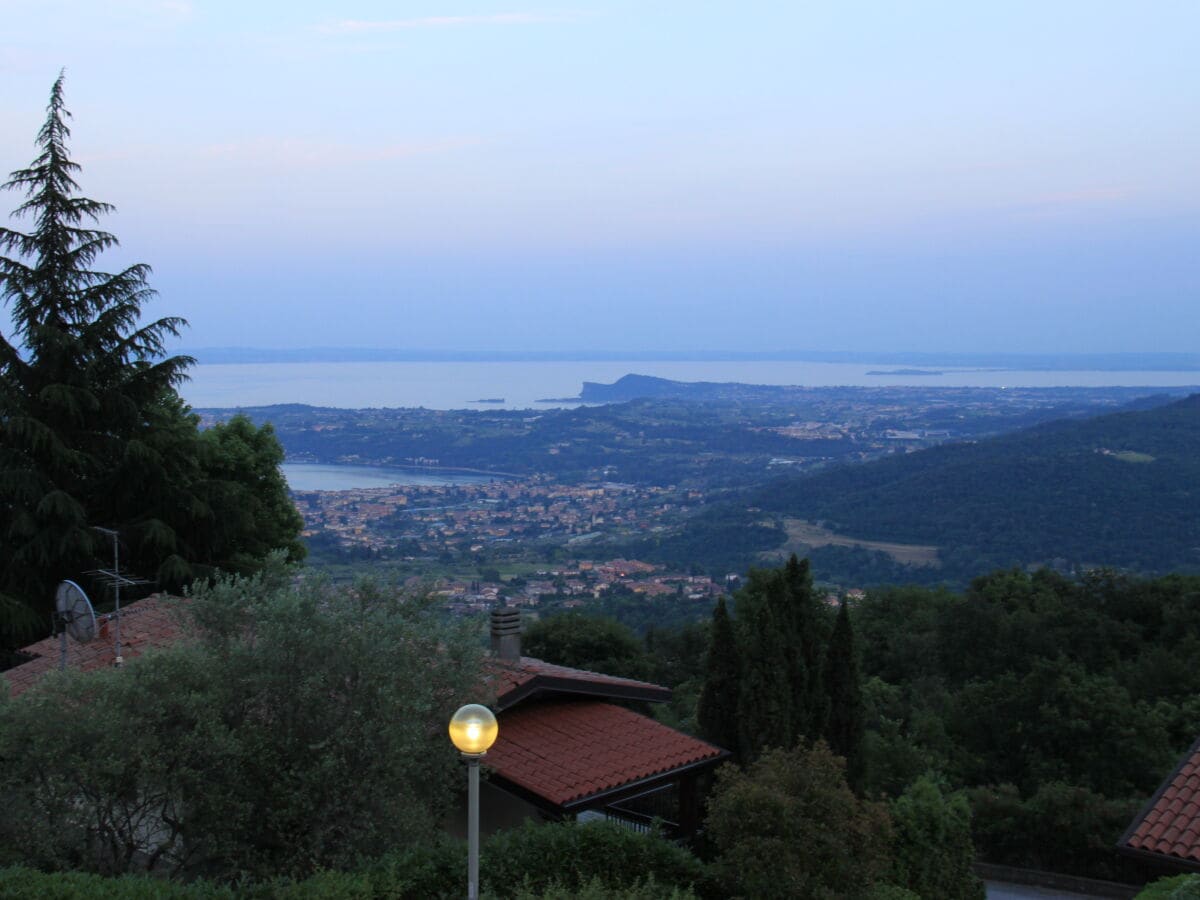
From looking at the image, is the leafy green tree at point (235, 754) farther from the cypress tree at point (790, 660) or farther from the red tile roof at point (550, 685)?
the cypress tree at point (790, 660)

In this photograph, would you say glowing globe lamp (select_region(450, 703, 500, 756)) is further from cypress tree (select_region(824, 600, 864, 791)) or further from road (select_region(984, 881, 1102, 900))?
road (select_region(984, 881, 1102, 900))

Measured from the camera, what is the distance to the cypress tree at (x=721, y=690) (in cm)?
1261

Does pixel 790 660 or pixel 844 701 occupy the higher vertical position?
pixel 790 660

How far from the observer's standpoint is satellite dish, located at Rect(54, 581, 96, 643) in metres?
11.3

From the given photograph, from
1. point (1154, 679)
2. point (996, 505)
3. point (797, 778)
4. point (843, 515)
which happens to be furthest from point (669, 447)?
point (797, 778)

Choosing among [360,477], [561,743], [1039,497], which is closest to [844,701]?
[561,743]

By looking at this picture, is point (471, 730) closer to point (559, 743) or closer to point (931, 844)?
point (559, 743)

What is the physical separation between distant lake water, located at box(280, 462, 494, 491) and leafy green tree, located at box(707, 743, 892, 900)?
6437 centimetres

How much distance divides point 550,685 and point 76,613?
5411 mm

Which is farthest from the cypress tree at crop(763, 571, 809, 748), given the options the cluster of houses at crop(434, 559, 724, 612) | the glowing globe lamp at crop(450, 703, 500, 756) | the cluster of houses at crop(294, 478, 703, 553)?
the cluster of houses at crop(294, 478, 703, 553)

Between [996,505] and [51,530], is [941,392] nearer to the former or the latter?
[996,505]

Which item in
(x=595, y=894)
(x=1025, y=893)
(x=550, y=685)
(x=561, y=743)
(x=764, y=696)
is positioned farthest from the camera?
(x=1025, y=893)

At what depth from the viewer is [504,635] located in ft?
41.2

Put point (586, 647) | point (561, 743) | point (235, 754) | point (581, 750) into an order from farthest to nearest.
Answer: point (586, 647)
point (561, 743)
point (581, 750)
point (235, 754)
